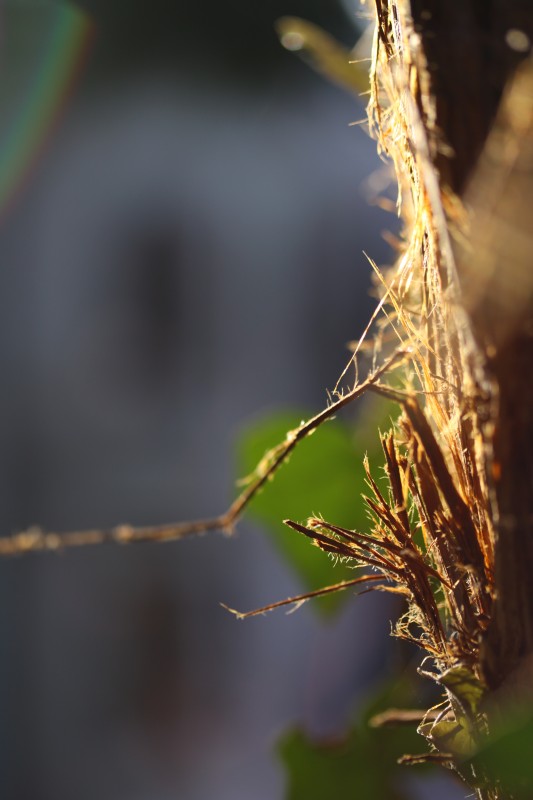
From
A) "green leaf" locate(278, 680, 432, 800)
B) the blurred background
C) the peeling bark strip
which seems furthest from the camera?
the blurred background

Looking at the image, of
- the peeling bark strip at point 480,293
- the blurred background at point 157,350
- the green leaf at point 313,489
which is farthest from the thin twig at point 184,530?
the blurred background at point 157,350

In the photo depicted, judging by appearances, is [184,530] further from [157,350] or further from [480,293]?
[157,350]

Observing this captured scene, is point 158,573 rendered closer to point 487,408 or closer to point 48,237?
point 48,237

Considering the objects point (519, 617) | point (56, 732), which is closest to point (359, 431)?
point (519, 617)

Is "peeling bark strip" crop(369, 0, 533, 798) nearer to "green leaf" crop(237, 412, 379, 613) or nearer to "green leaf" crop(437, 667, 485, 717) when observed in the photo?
"green leaf" crop(437, 667, 485, 717)

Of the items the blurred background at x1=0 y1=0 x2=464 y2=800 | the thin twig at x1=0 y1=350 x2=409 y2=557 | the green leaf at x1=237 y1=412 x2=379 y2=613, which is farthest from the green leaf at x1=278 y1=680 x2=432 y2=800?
the blurred background at x1=0 y1=0 x2=464 y2=800

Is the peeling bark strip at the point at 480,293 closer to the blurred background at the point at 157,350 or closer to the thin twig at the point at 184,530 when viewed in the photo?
the thin twig at the point at 184,530
